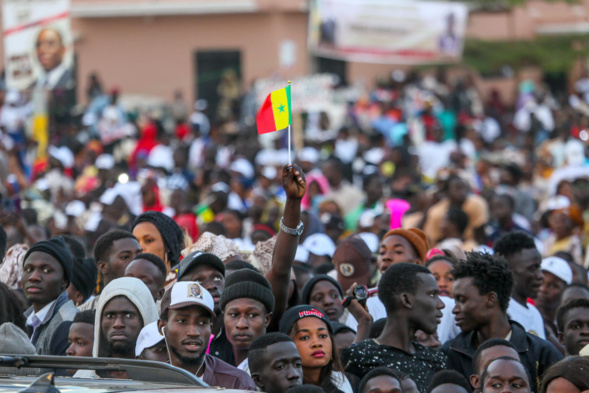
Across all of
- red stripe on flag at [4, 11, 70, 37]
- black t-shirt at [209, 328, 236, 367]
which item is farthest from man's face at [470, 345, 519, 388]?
red stripe on flag at [4, 11, 70, 37]

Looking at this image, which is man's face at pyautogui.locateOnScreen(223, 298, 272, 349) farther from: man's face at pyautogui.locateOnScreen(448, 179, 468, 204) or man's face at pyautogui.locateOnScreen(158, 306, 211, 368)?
man's face at pyautogui.locateOnScreen(448, 179, 468, 204)

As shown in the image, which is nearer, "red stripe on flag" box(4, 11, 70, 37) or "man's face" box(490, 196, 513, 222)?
"man's face" box(490, 196, 513, 222)

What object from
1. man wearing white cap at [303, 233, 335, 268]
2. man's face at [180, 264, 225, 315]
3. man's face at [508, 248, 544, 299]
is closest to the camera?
man's face at [180, 264, 225, 315]

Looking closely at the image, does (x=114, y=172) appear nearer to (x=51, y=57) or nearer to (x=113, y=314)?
(x=51, y=57)

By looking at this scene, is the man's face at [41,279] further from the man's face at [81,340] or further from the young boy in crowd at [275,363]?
the young boy in crowd at [275,363]

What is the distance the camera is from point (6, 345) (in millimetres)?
5078

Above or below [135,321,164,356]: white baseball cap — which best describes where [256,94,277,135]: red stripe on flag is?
above

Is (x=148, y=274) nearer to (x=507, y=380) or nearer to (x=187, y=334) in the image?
(x=187, y=334)

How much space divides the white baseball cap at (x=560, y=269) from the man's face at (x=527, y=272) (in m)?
0.87

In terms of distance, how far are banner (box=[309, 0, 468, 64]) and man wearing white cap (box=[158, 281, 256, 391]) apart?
44.8ft

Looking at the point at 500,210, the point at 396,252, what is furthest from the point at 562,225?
the point at 396,252

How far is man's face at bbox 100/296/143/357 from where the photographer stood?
5500 millimetres

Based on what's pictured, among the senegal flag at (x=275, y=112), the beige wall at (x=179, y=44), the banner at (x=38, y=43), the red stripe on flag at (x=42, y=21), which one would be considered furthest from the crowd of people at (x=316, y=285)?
the beige wall at (x=179, y=44)

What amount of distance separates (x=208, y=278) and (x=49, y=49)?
358 inches
